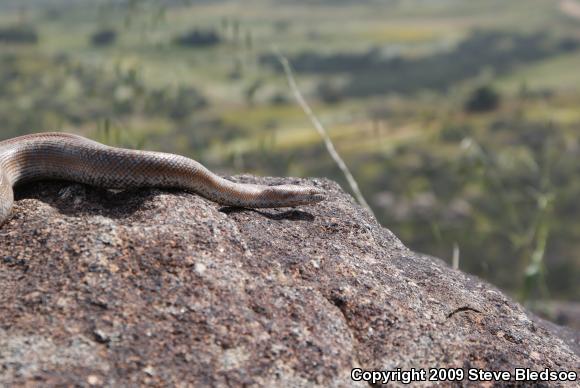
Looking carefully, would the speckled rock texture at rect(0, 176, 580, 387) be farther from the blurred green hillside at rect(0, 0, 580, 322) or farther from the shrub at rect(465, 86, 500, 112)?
the shrub at rect(465, 86, 500, 112)

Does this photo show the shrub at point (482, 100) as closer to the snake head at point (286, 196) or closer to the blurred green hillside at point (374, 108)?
the blurred green hillside at point (374, 108)

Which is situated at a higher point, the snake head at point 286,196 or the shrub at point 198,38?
the snake head at point 286,196

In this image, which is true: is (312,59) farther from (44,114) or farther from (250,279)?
(250,279)

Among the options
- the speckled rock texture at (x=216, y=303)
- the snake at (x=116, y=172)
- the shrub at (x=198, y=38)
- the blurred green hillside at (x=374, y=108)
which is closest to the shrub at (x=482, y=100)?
the blurred green hillside at (x=374, y=108)

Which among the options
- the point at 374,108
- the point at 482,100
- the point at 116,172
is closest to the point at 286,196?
the point at 116,172

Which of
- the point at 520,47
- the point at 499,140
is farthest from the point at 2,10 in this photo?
the point at 499,140
